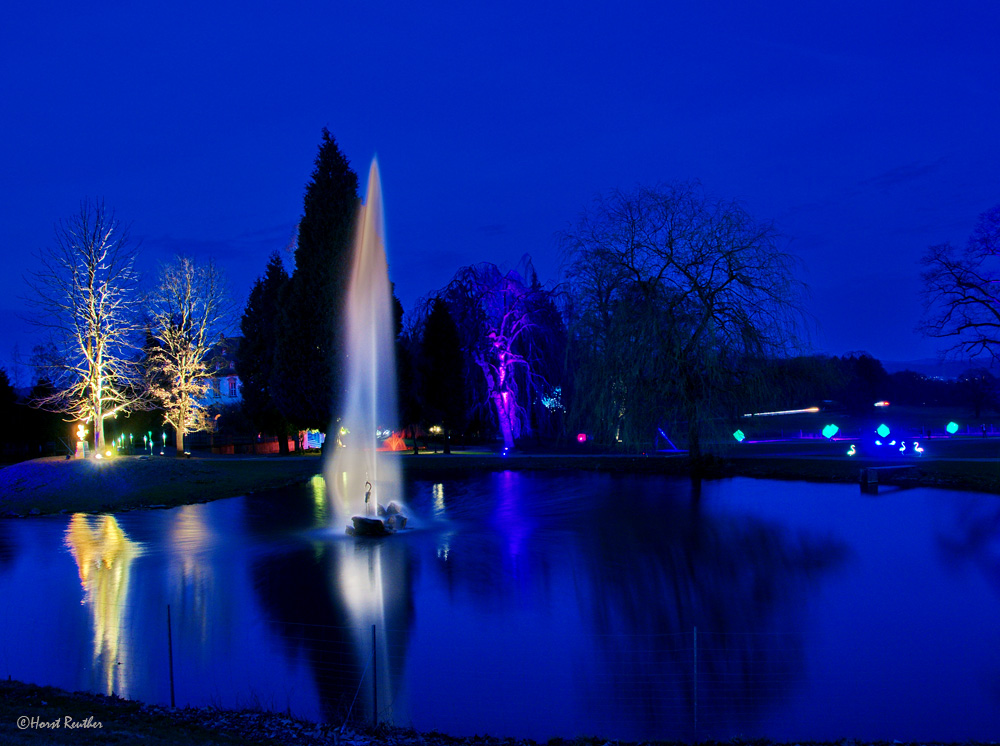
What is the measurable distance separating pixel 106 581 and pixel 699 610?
36.1 feet

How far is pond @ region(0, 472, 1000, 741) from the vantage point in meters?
7.93

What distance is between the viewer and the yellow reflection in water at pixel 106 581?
944 cm

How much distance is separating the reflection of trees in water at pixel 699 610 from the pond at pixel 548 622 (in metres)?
0.05

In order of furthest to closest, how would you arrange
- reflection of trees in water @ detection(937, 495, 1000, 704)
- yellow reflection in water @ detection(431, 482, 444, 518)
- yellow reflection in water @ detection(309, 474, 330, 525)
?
yellow reflection in water @ detection(431, 482, 444, 518), yellow reflection in water @ detection(309, 474, 330, 525), reflection of trees in water @ detection(937, 495, 1000, 704)

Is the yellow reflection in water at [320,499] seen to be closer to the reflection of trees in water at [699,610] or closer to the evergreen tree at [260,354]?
the reflection of trees in water at [699,610]

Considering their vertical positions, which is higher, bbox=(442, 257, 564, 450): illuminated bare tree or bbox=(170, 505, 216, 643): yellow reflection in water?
bbox=(442, 257, 564, 450): illuminated bare tree

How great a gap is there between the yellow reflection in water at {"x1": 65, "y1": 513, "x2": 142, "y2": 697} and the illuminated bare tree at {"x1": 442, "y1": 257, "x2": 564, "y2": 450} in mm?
30220

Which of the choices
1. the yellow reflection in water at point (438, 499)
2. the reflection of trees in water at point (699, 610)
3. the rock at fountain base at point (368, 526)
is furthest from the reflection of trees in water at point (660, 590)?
the rock at fountain base at point (368, 526)

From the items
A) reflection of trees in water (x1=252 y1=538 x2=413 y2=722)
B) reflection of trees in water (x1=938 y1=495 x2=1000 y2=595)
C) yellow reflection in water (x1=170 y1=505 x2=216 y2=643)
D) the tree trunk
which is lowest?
reflection of trees in water (x1=938 y1=495 x2=1000 y2=595)

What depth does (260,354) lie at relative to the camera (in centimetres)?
5331

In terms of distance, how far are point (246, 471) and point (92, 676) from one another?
2966 cm

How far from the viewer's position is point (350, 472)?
41125 mm

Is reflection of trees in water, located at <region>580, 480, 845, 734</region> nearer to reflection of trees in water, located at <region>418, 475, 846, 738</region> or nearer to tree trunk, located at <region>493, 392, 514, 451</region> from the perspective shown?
reflection of trees in water, located at <region>418, 475, 846, 738</region>

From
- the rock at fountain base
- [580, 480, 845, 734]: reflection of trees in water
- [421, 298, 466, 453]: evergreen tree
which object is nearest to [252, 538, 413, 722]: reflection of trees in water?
the rock at fountain base
